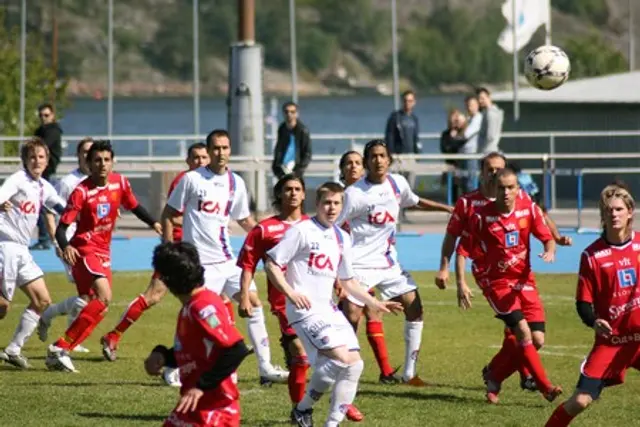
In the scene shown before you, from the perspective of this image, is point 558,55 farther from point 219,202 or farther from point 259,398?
point 259,398

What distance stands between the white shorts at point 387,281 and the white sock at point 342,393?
9.20 ft

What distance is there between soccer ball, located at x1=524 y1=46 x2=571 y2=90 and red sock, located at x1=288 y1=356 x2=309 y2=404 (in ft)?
30.2

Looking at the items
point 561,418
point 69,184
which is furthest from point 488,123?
point 561,418

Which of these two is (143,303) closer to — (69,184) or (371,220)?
(371,220)

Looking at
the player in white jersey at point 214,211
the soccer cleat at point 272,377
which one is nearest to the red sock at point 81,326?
the player in white jersey at point 214,211

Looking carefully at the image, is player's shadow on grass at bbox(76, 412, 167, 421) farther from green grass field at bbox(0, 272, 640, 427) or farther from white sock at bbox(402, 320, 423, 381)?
white sock at bbox(402, 320, 423, 381)

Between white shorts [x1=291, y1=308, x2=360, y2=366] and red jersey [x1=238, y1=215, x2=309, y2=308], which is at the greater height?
red jersey [x1=238, y1=215, x2=309, y2=308]

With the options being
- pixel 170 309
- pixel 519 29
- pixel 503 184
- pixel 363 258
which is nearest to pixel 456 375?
pixel 363 258

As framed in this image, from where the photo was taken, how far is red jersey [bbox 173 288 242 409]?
8.34 m

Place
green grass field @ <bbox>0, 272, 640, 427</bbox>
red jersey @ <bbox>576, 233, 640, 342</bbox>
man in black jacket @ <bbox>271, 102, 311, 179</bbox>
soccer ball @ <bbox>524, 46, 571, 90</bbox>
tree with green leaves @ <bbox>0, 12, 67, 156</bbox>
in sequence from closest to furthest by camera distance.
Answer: red jersey @ <bbox>576, 233, 640, 342</bbox> → green grass field @ <bbox>0, 272, 640, 427</bbox> → soccer ball @ <bbox>524, 46, 571, 90</bbox> → man in black jacket @ <bbox>271, 102, 311, 179</bbox> → tree with green leaves @ <bbox>0, 12, 67, 156</bbox>

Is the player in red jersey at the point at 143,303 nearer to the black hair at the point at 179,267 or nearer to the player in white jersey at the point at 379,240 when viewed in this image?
the player in white jersey at the point at 379,240

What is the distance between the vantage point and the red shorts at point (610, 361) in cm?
1023

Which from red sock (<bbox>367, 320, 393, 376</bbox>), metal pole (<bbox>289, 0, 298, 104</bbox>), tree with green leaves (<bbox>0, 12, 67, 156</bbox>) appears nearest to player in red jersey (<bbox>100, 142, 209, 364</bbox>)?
red sock (<bbox>367, 320, 393, 376</bbox>)

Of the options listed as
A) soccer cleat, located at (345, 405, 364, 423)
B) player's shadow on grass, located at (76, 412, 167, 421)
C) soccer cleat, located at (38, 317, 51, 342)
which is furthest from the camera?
soccer cleat, located at (38, 317, 51, 342)
